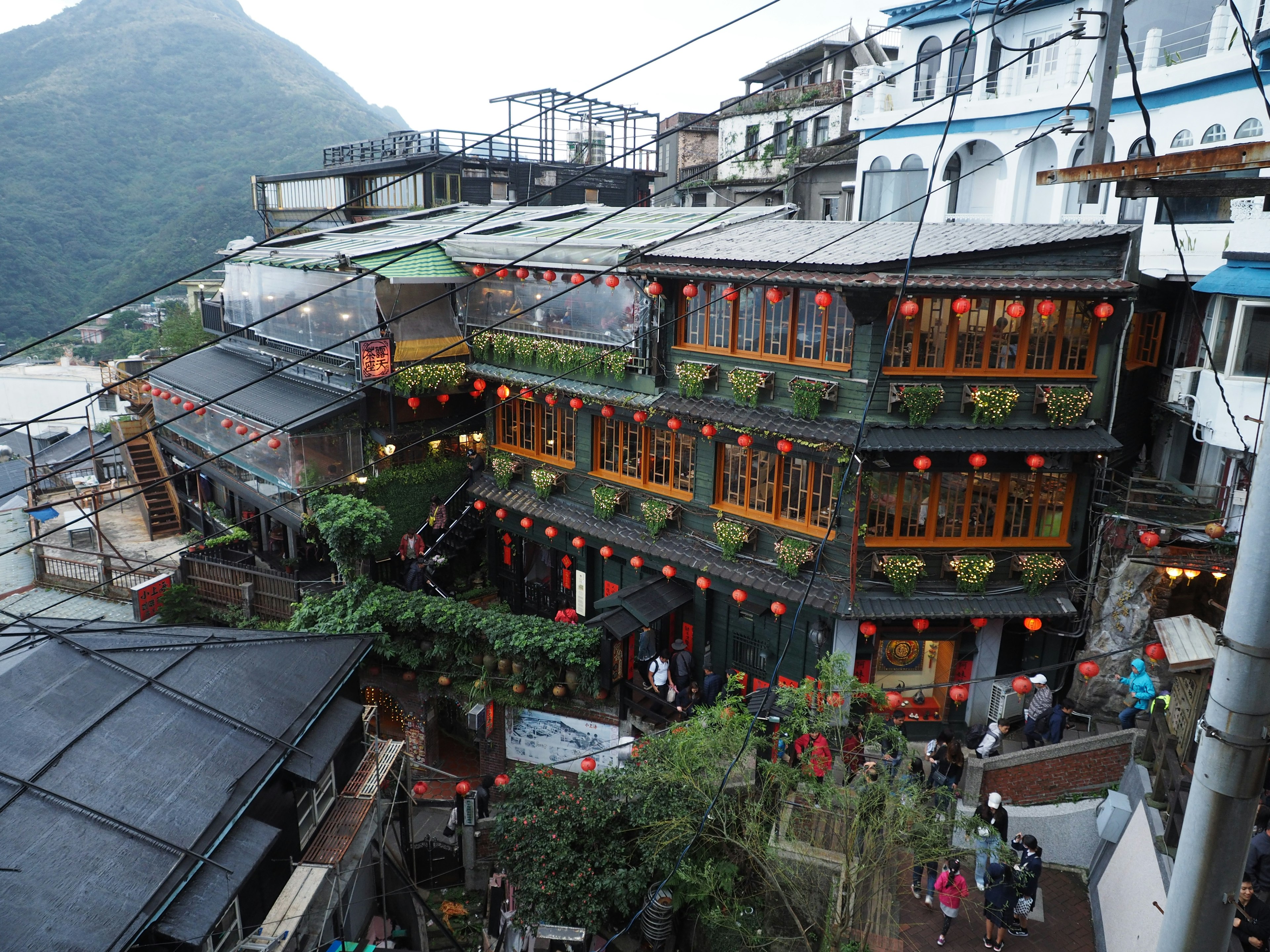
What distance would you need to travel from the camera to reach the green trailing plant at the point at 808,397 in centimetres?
1933

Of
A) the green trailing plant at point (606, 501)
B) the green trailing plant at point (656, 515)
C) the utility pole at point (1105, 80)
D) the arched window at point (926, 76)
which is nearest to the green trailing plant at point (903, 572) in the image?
the green trailing plant at point (656, 515)

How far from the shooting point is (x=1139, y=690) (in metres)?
19.2

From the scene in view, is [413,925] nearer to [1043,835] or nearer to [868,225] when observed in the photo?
[1043,835]

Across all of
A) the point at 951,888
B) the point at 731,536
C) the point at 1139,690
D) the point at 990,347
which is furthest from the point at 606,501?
the point at 1139,690

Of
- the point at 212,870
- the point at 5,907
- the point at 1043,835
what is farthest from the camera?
the point at 1043,835

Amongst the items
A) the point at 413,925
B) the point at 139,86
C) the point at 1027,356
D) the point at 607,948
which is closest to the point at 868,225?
the point at 1027,356

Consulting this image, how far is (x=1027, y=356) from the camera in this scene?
765 inches

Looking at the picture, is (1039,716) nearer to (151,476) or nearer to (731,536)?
(731,536)

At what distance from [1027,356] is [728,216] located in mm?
10944

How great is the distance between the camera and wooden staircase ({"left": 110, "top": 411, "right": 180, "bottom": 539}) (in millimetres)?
32781

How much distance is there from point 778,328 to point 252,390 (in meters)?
17.9

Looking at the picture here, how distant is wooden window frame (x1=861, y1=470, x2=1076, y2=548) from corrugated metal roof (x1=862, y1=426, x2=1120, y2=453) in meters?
1.09

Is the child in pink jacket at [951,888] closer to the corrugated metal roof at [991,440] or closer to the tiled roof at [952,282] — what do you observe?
the corrugated metal roof at [991,440]

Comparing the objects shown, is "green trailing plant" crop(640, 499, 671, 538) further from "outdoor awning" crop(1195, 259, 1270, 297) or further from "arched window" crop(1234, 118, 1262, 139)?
"arched window" crop(1234, 118, 1262, 139)
